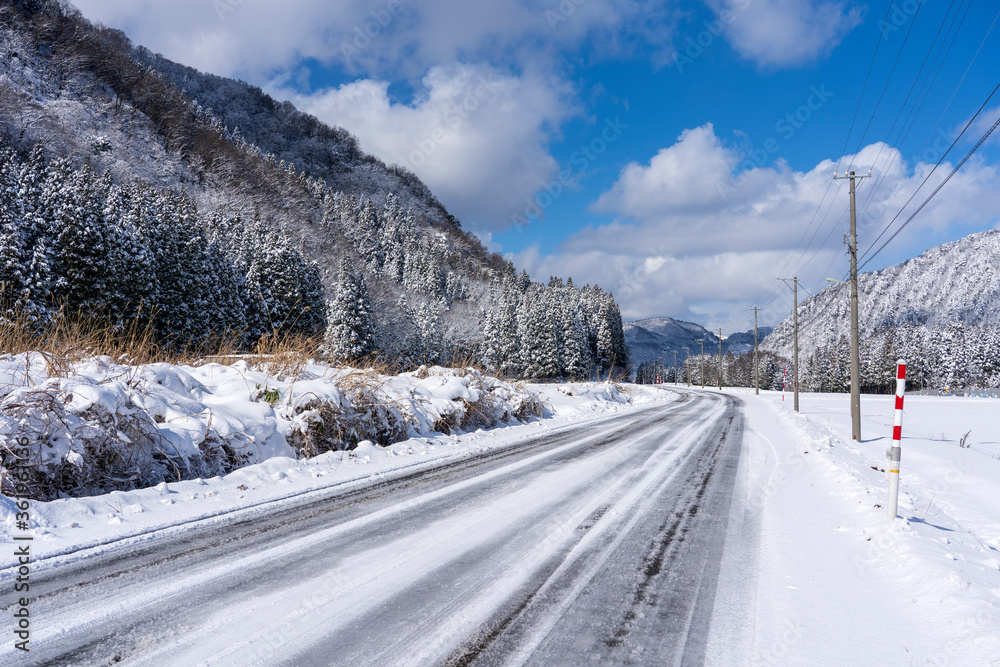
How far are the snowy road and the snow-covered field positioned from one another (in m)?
0.43

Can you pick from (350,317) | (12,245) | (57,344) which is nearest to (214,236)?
(350,317)

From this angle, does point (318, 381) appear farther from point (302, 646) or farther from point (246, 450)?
point (302, 646)

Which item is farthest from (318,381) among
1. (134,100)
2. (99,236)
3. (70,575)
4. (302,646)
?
(134,100)

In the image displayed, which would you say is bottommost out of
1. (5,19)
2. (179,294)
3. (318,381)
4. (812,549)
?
(812,549)

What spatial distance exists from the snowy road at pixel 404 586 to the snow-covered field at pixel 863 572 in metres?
0.43

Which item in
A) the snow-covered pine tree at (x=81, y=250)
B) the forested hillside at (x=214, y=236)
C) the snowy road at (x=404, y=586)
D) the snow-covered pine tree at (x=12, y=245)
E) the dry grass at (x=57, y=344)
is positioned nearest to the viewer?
the snowy road at (x=404, y=586)

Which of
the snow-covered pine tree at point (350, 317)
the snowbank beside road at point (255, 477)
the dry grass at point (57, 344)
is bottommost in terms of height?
the snowbank beside road at point (255, 477)

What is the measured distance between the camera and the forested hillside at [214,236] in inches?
1200

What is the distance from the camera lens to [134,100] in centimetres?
10806

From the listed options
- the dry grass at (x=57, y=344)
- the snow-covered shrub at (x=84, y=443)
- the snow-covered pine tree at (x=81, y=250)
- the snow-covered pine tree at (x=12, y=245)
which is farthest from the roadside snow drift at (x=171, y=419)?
the snow-covered pine tree at (x=81, y=250)

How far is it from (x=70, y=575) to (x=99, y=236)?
35743mm

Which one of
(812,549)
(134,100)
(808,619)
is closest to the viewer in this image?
(808,619)

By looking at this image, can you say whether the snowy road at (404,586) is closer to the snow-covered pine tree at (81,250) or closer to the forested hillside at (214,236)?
the forested hillside at (214,236)

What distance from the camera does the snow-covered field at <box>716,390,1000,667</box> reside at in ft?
9.09
